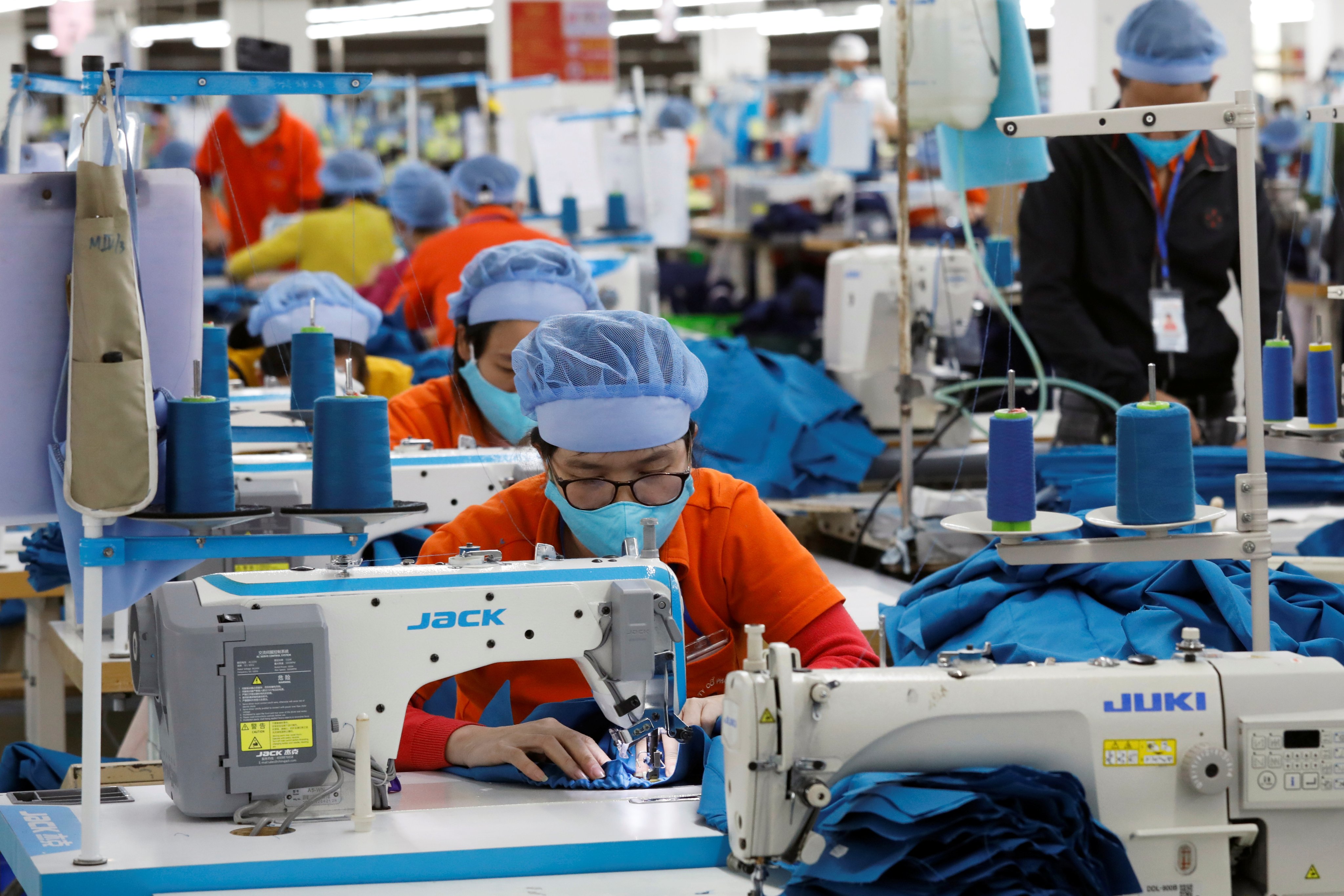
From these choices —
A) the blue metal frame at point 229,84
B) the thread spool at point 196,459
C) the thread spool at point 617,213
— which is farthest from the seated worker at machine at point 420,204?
the thread spool at point 196,459

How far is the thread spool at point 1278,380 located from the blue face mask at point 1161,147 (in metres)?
1.22

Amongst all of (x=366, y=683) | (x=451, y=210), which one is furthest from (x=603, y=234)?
(x=366, y=683)

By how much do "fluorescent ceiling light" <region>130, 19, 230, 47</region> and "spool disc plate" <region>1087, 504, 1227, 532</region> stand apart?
30.7ft

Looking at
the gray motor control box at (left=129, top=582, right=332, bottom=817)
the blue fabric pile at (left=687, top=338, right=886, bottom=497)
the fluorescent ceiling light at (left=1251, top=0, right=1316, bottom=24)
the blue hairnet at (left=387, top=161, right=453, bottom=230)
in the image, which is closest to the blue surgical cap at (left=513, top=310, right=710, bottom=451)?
the gray motor control box at (left=129, top=582, right=332, bottom=817)

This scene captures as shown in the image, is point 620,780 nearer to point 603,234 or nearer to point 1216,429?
point 1216,429

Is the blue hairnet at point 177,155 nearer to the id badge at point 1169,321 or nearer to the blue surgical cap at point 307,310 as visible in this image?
the blue surgical cap at point 307,310

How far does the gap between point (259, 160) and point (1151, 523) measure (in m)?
6.55

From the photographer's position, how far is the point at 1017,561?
1.74 meters

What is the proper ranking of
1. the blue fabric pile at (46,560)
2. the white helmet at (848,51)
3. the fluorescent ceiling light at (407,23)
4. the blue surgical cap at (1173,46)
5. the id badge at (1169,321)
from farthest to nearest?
1. the fluorescent ceiling light at (407,23)
2. the white helmet at (848,51)
3. the id badge at (1169,321)
4. the blue surgical cap at (1173,46)
5. the blue fabric pile at (46,560)

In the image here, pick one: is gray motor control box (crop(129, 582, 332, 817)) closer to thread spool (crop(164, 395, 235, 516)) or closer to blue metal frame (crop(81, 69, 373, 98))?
thread spool (crop(164, 395, 235, 516))

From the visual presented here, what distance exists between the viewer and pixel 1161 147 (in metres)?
3.76

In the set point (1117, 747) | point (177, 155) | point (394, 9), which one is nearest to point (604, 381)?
point (1117, 747)

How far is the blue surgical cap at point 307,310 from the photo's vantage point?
411 centimetres

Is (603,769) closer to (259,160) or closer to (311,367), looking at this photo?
(311,367)
